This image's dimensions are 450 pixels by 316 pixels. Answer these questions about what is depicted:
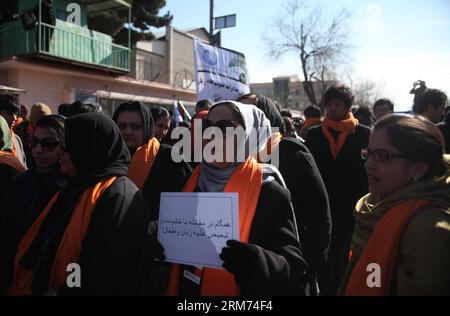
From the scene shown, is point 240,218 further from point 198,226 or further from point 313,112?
point 313,112

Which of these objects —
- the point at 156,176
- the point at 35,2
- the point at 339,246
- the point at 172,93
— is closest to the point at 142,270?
the point at 156,176

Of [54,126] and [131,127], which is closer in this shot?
[54,126]

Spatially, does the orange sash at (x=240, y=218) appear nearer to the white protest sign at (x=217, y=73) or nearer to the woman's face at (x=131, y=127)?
the woman's face at (x=131, y=127)

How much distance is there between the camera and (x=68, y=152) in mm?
1777

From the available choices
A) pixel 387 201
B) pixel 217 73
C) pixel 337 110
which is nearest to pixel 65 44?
pixel 217 73

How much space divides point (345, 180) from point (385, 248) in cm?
187

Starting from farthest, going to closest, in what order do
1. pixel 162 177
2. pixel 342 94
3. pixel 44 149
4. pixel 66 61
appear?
pixel 66 61 < pixel 342 94 < pixel 162 177 < pixel 44 149

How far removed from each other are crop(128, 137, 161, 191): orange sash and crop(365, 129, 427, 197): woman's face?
1713 mm

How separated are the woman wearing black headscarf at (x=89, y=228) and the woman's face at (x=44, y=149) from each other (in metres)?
0.38

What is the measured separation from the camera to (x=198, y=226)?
1575 millimetres

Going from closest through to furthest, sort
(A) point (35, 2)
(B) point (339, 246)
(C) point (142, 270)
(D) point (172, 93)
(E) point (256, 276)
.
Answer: (E) point (256, 276) < (C) point (142, 270) < (B) point (339, 246) < (A) point (35, 2) < (D) point (172, 93)

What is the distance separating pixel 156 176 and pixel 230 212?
4.20ft

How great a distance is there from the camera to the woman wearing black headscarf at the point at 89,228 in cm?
157
